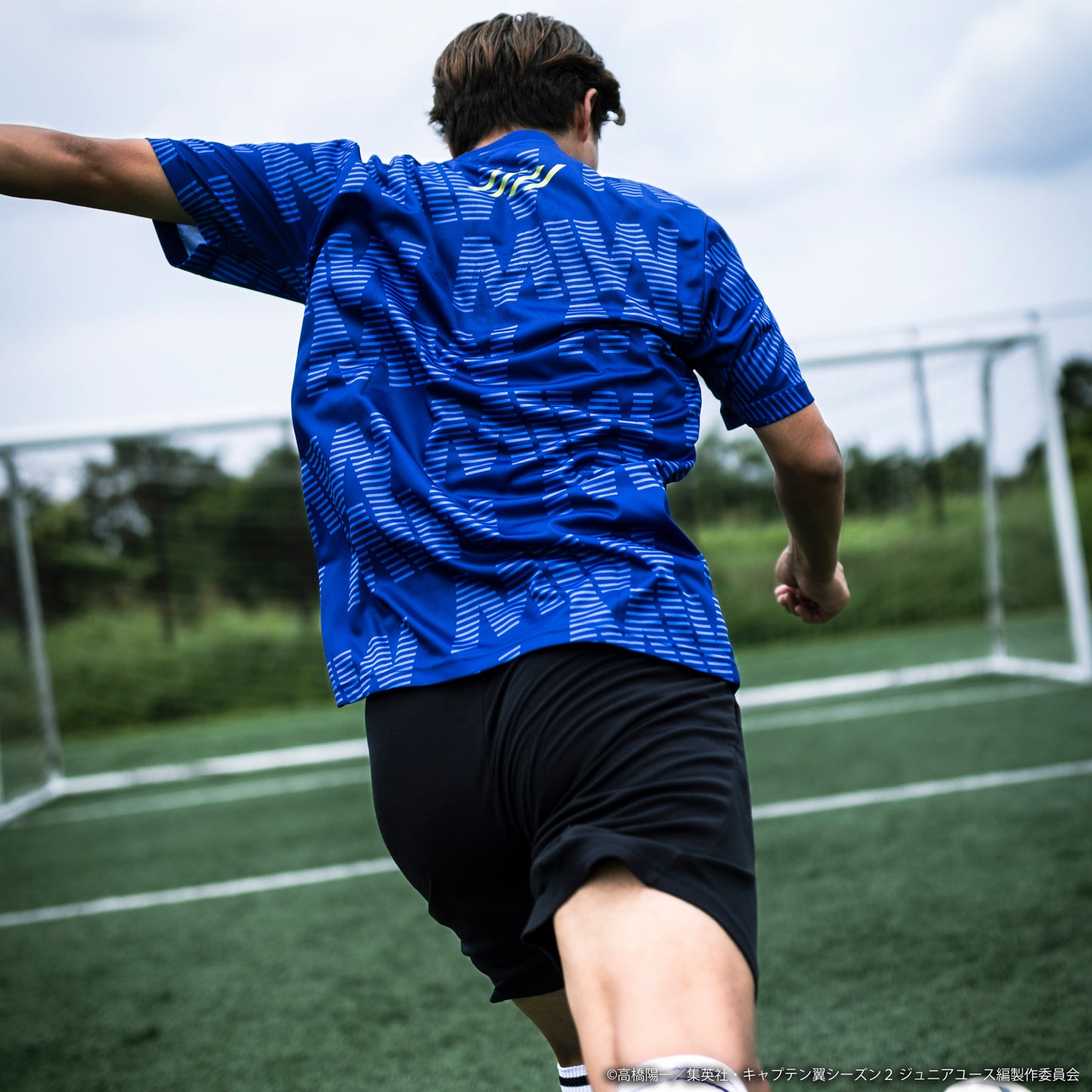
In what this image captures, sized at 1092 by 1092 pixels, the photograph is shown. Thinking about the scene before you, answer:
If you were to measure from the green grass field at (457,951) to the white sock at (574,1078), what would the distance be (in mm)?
1088

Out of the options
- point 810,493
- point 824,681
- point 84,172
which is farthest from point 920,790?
point 84,172

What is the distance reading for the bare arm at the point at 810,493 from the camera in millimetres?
1237

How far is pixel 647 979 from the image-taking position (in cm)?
90

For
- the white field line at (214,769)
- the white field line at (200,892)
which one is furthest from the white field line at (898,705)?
the white field line at (200,892)

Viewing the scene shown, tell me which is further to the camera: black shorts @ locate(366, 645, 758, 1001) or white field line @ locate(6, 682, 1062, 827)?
white field line @ locate(6, 682, 1062, 827)

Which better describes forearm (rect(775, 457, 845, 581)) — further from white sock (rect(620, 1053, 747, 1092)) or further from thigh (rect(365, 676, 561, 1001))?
white sock (rect(620, 1053, 747, 1092))

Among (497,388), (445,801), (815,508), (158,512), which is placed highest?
(158,512)

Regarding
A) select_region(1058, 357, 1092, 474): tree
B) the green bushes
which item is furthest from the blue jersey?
select_region(1058, 357, 1092, 474): tree

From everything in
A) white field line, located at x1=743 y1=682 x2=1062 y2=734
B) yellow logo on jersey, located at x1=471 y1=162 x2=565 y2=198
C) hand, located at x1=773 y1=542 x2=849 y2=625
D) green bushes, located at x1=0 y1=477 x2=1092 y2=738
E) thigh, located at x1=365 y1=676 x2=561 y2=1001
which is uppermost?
yellow logo on jersey, located at x1=471 y1=162 x2=565 y2=198

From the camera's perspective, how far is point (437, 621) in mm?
1088

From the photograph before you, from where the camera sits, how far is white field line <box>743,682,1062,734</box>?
6910 mm

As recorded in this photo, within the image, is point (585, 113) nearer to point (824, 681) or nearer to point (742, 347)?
point (742, 347)

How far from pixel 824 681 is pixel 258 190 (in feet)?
24.8

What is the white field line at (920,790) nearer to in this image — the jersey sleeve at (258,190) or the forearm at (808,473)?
the forearm at (808,473)
